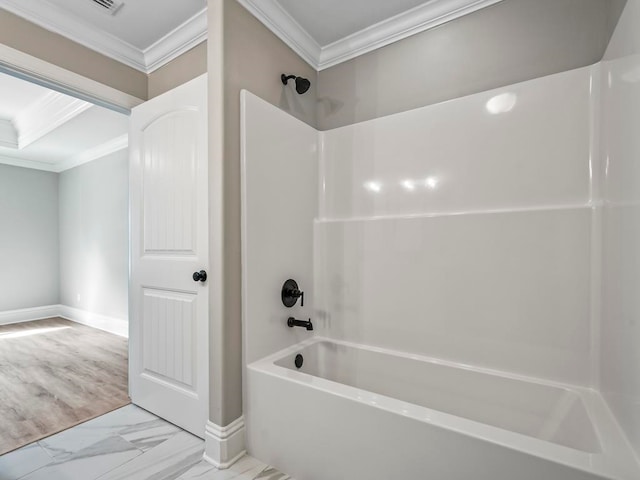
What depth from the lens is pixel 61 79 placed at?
1.79 m

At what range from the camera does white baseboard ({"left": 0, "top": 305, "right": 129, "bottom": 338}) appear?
3.89m

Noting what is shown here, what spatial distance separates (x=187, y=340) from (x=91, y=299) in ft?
11.5

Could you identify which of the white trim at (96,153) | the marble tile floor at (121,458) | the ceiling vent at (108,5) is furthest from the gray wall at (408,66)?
the white trim at (96,153)

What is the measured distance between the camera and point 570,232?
4.76 feet

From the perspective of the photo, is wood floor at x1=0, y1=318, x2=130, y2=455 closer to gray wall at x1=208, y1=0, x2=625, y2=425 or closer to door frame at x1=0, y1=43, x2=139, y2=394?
gray wall at x1=208, y1=0, x2=625, y2=425

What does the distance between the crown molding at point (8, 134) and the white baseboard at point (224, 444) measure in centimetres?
468

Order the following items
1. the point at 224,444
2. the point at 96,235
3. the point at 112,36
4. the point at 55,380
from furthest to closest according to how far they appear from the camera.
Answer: the point at 96,235
the point at 55,380
the point at 112,36
the point at 224,444

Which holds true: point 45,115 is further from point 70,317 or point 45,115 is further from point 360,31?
point 360,31

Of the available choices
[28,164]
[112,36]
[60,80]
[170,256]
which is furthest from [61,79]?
[28,164]

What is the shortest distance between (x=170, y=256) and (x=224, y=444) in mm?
1089

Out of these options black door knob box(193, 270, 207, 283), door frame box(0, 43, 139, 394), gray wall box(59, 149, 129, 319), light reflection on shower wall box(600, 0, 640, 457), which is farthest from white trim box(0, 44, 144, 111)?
light reflection on shower wall box(600, 0, 640, 457)

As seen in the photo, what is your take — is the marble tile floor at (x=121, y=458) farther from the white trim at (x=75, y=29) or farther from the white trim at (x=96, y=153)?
the white trim at (x=96, y=153)

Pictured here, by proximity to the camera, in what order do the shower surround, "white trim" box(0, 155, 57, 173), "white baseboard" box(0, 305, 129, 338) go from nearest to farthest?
the shower surround → "white baseboard" box(0, 305, 129, 338) → "white trim" box(0, 155, 57, 173)

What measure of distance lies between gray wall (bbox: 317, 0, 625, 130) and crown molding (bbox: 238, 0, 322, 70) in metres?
0.17
